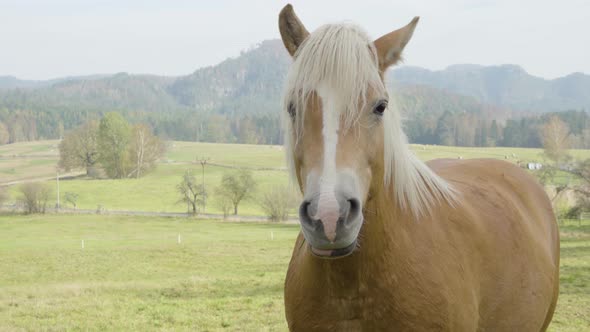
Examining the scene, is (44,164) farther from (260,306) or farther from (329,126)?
(329,126)

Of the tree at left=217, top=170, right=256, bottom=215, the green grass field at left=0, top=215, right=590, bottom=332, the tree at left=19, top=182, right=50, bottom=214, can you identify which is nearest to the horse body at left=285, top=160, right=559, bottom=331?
the green grass field at left=0, top=215, right=590, bottom=332

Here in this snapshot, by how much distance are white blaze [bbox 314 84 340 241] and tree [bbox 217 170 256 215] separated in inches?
2243

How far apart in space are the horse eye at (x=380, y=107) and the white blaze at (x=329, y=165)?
0.72 ft

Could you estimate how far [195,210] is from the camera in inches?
2367

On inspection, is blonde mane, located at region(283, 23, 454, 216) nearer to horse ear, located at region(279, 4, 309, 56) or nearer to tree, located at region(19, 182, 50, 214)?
horse ear, located at region(279, 4, 309, 56)

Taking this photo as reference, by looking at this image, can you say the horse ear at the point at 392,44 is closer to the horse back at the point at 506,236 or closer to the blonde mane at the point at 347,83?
the blonde mane at the point at 347,83

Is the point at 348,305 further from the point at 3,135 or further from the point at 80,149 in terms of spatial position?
the point at 3,135

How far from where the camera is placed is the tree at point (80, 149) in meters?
82.8

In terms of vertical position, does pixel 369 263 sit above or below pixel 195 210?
above

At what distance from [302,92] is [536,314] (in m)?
2.54

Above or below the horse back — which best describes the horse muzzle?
above

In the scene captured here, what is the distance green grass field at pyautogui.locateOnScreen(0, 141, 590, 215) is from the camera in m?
67.4

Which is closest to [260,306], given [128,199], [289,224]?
[289,224]

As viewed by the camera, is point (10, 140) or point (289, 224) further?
point (10, 140)
